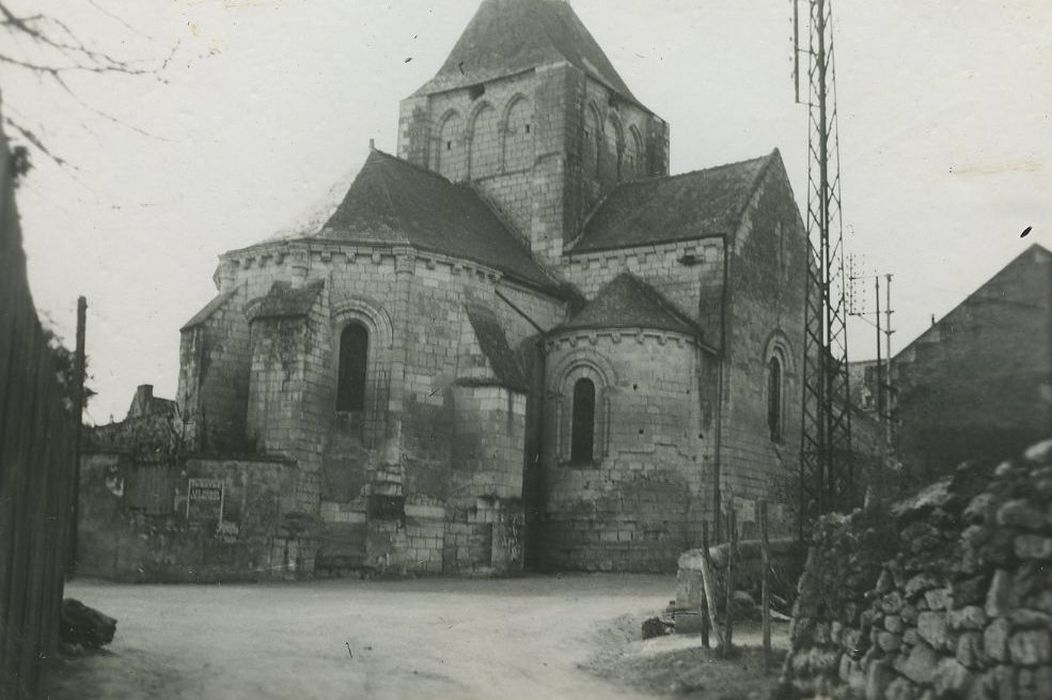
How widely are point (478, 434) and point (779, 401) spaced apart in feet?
32.5

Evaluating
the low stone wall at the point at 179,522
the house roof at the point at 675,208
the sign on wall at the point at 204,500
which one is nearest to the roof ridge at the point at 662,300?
the house roof at the point at 675,208

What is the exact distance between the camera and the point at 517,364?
1014 inches

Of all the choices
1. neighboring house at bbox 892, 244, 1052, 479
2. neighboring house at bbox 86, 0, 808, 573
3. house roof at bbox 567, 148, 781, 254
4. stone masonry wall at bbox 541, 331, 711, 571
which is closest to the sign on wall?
neighboring house at bbox 86, 0, 808, 573

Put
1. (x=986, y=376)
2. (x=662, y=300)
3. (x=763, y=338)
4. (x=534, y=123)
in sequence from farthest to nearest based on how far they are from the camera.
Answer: (x=534, y=123), (x=763, y=338), (x=662, y=300), (x=986, y=376)

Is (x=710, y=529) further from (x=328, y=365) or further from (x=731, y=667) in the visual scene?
(x=731, y=667)

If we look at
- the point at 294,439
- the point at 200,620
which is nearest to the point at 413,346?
the point at 294,439

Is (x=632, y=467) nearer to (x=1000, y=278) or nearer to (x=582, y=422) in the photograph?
(x=582, y=422)

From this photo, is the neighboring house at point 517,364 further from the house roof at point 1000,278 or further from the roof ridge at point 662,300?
the house roof at point 1000,278

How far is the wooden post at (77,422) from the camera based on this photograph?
20719mm

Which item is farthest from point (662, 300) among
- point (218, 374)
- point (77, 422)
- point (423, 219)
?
point (77, 422)

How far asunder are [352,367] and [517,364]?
3.94m

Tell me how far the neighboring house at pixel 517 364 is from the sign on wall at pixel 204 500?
0.15m

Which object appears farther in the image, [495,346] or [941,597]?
[495,346]

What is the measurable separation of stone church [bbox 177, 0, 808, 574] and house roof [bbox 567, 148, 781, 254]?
0.09 metres
